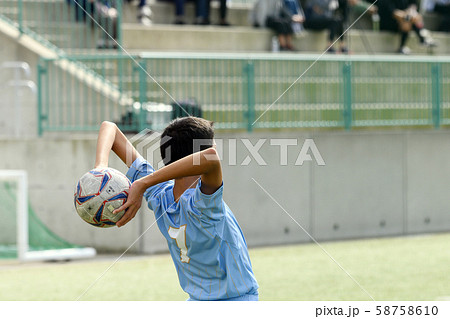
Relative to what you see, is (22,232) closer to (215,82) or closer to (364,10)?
(215,82)

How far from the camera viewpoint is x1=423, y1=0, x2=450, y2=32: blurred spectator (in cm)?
1593

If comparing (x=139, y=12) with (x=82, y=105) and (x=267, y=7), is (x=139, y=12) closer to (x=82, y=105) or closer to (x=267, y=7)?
(x=267, y=7)

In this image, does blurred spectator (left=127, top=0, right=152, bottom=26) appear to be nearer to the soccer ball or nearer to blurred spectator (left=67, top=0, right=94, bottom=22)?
blurred spectator (left=67, top=0, right=94, bottom=22)

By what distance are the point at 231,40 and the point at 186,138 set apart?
9.95 meters

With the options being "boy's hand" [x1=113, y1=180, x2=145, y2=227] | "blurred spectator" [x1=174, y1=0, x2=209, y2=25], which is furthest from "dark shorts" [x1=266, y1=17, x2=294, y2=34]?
"boy's hand" [x1=113, y1=180, x2=145, y2=227]

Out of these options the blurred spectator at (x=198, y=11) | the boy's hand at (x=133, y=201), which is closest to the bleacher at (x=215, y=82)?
the blurred spectator at (x=198, y=11)

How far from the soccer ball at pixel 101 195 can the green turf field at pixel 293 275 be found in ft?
11.4

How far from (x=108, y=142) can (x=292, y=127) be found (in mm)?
7166

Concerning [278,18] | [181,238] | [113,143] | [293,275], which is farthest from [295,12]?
[181,238]

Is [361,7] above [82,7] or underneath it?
above

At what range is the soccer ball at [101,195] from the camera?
394 centimetres

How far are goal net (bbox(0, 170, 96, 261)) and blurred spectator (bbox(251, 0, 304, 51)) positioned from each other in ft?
17.5

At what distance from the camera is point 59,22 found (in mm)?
12008

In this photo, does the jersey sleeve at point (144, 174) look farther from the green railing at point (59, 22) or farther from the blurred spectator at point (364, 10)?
the blurred spectator at point (364, 10)
